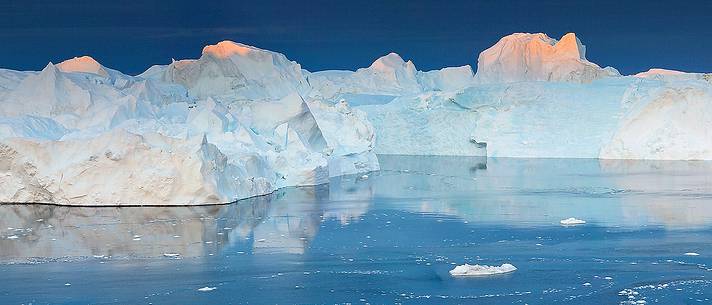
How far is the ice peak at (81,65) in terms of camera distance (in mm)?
26984

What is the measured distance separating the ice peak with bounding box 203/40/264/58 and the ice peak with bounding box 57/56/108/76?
6272mm

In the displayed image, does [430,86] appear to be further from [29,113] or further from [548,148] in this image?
[29,113]

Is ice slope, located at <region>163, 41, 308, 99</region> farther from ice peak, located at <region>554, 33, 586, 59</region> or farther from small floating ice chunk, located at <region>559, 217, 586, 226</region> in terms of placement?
small floating ice chunk, located at <region>559, 217, 586, 226</region>

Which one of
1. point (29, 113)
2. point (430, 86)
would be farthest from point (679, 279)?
point (430, 86)

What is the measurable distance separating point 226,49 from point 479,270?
26156 mm

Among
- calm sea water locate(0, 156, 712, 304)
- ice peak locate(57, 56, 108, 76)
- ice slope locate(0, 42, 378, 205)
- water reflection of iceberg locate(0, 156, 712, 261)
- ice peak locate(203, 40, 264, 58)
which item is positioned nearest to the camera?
calm sea water locate(0, 156, 712, 304)

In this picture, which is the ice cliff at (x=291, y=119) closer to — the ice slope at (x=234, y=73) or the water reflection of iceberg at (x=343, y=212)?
the ice slope at (x=234, y=73)

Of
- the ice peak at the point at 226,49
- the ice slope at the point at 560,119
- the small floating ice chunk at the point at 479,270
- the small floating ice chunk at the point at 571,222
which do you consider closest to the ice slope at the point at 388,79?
the ice slope at the point at 560,119

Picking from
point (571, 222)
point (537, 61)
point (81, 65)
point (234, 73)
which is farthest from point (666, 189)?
point (537, 61)

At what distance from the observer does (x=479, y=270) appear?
29.0 ft

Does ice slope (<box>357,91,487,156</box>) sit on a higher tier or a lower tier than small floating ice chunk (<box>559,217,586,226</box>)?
higher

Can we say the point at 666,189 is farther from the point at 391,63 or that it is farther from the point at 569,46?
the point at 391,63

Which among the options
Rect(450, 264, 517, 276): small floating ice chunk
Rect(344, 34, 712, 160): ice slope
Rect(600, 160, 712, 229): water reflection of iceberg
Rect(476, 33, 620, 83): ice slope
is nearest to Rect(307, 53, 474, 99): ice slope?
Rect(476, 33, 620, 83): ice slope

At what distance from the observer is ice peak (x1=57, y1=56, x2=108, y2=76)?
1062 inches
